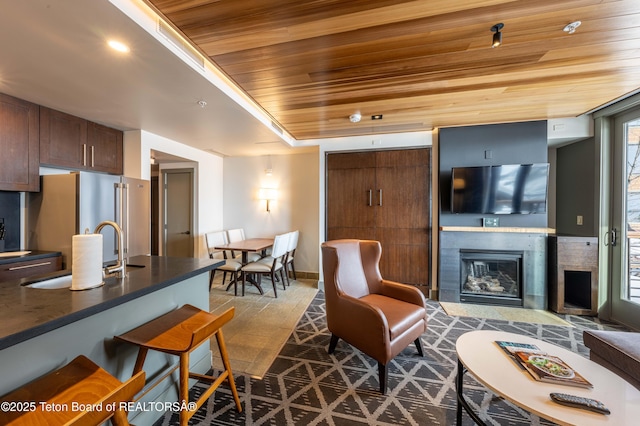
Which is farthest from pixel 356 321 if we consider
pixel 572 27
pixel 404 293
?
pixel 572 27

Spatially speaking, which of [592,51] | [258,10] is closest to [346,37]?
[258,10]

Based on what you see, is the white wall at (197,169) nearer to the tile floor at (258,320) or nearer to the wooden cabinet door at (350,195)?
the tile floor at (258,320)

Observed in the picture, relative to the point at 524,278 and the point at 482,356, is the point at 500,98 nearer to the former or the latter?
the point at 524,278

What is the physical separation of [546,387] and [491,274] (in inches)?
107

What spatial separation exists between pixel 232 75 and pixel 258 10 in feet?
2.69

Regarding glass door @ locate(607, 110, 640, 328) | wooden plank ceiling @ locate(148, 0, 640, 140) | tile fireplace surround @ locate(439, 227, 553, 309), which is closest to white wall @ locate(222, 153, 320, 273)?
wooden plank ceiling @ locate(148, 0, 640, 140)

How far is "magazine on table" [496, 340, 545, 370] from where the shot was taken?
1.52m

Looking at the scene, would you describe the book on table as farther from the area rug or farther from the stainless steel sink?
the stainless steel sink

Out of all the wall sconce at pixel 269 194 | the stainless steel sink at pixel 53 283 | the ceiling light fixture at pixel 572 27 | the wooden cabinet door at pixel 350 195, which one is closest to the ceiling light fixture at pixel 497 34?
the ceiling light fixture at pixel 572 27

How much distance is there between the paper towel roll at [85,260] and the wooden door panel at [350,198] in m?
3.16

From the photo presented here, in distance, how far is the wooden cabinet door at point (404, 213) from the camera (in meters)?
3.81

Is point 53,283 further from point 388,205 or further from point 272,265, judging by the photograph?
point 388,205

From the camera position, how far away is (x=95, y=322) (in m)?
1.27

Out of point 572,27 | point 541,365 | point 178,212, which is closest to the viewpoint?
point 541,365
